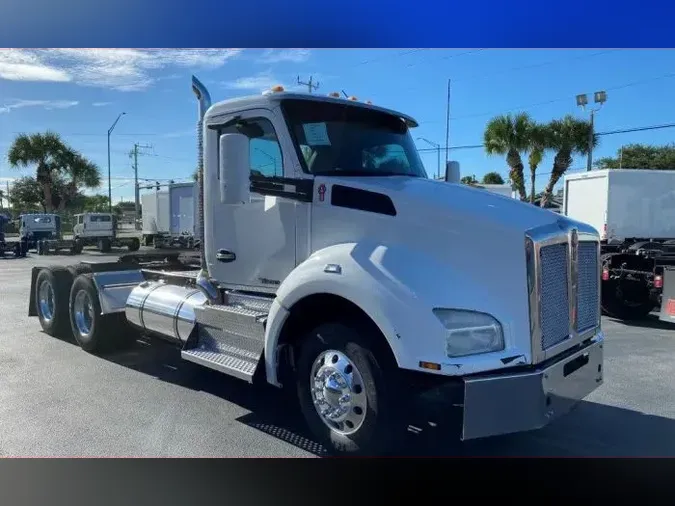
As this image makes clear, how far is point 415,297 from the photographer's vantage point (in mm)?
3354

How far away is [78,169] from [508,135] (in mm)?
3468

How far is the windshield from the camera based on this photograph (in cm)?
436

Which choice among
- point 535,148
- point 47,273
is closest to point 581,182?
point 535,148

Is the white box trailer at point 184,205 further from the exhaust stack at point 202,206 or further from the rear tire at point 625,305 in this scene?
the rear tire at point 625,305

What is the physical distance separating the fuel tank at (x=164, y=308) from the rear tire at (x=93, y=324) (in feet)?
1.21

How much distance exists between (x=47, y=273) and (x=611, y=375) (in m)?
7.02

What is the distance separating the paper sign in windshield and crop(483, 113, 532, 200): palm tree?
1.20 meters

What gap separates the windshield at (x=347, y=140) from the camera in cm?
436

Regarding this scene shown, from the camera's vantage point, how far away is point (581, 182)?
490 inches

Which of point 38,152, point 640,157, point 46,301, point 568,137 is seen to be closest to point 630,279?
point 640,157

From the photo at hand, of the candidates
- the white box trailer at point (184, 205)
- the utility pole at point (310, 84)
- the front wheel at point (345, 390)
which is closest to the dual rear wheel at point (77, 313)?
the white box trailer at point (184, 205)

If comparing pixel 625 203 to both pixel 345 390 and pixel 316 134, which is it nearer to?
pixel 316 134

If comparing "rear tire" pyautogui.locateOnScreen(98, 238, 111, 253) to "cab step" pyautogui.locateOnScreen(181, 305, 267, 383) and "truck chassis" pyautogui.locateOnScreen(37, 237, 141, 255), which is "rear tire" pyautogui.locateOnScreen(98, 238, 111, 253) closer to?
"truck chassis" pyautogui.locateOnScreen(37, 237, 141, 255)
